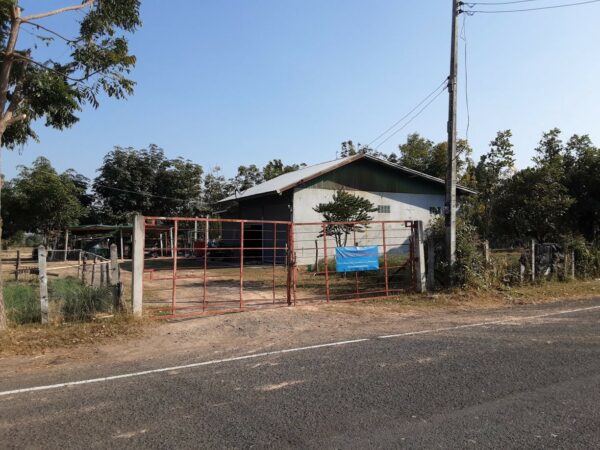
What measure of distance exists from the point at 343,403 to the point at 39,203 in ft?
107

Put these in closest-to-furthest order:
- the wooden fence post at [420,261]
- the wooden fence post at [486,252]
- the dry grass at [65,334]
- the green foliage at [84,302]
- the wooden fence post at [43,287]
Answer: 1. the dry grass at [65,334]
2. the wooden fence post at [43,287]
3. the green foliage at [84,302]
4. the wooden fence post at [420,261]
5. the wooden fence post at [486,252]

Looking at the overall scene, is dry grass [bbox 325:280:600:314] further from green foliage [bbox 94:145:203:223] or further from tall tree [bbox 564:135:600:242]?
green foliage [bbox 94:145:203:223]

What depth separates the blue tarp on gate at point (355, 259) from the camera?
41.7 ft

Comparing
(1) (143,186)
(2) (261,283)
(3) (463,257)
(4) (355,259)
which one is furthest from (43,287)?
(1) (143,186)

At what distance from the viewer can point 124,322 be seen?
9266 millimetres

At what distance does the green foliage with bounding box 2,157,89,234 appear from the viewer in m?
31.8

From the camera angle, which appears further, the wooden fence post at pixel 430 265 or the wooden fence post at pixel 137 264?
the wooden fence post at pixel 430 265

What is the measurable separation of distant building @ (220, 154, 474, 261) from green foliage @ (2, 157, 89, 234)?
12.4 metres

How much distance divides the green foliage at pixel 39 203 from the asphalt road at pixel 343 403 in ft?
97.6

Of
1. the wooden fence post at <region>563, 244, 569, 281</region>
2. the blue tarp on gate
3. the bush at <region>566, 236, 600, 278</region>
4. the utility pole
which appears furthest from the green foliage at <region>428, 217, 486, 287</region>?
the bush at <region>566, 236, 600, 278</region>

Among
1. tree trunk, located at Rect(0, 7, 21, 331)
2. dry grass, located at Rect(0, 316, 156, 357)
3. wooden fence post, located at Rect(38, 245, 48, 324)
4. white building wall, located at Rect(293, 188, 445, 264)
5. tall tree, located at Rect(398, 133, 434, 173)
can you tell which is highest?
tall tree, located at Rect(398, 133, 434, 173)

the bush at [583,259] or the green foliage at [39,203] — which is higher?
the green foliage at [39,203]

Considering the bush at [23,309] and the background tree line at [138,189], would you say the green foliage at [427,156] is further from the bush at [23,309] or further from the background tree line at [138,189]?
the bush at [23,309]

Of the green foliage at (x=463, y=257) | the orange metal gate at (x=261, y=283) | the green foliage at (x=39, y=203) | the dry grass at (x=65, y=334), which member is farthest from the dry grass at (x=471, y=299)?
the green foliage at (x=39, y=203)
